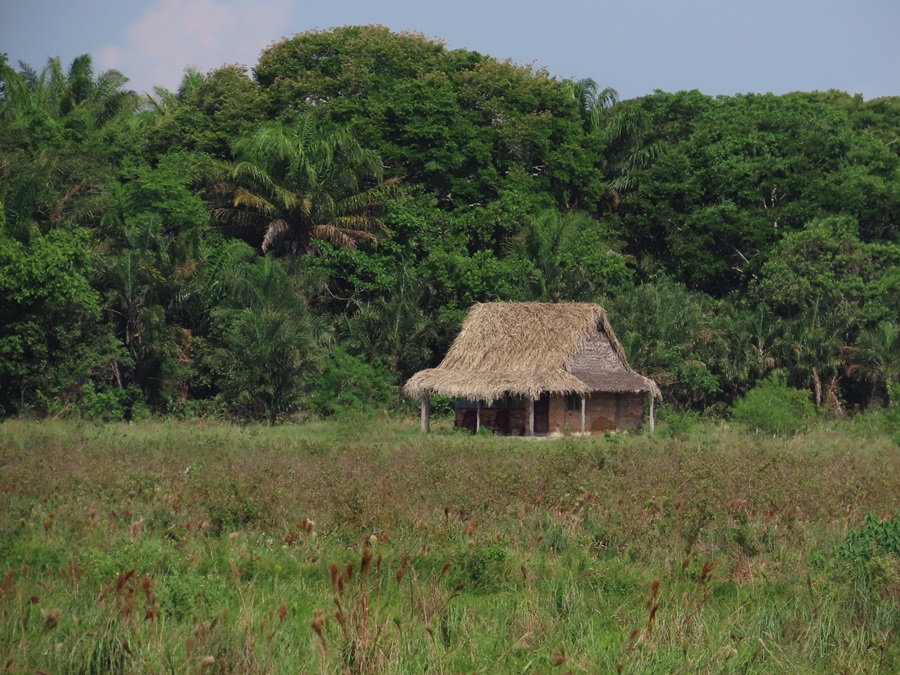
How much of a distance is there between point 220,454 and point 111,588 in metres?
8.23

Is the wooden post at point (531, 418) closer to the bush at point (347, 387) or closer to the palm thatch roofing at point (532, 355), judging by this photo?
the palm thatch roofing at point (532, 355)

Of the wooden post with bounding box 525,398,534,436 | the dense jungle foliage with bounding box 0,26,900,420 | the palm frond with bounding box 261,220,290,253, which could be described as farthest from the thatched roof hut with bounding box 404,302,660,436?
the palm frond with bounding box 261,220,290,253

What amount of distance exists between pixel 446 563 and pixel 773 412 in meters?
17.7

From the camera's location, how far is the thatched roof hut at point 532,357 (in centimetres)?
2181

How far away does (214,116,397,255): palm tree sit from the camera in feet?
86.9

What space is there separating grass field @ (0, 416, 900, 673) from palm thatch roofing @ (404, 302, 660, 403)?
27.3 ft

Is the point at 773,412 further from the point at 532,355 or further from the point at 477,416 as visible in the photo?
the point at 477,416

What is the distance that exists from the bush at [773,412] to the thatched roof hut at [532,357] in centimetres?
206

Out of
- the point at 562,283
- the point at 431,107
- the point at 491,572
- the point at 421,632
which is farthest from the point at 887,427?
the point at 421,632

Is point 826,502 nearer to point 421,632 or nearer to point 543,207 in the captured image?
point 421,632

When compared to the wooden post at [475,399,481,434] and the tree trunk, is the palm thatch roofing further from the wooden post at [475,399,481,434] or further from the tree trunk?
the tree trunk

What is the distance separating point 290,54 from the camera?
30.8 metres

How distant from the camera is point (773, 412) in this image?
20938 millimetres

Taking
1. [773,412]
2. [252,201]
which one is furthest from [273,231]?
[773,412]
